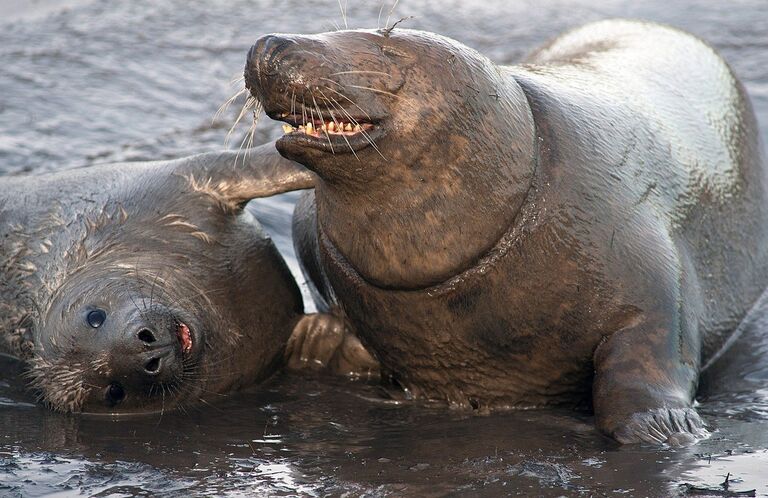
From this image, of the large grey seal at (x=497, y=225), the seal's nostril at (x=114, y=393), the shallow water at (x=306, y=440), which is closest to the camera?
the shallow water at (x=306, y=440)

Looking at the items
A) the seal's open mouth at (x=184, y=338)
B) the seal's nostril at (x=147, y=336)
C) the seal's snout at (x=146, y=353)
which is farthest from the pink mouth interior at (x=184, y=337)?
the seal's nostril at (x=147, y=336)

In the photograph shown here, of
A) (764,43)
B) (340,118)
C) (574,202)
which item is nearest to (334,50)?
(340,118)

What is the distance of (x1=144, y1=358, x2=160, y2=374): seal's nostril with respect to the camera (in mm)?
6762

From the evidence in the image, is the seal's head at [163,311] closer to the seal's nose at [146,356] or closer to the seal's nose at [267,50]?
the seal's nose at [146,356]

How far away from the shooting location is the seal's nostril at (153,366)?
6.76 m

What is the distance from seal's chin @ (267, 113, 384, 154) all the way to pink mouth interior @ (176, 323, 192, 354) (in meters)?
1.58

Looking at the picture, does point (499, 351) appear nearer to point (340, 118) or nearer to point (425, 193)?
point (425, 193)

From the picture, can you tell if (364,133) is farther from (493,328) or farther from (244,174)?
(244,174)

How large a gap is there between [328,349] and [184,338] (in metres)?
0.88

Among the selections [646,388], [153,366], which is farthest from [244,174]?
[646,388]

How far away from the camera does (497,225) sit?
6.26 m

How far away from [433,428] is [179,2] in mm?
10235

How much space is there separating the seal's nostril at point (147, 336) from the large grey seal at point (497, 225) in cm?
88

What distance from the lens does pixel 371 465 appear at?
585cm
